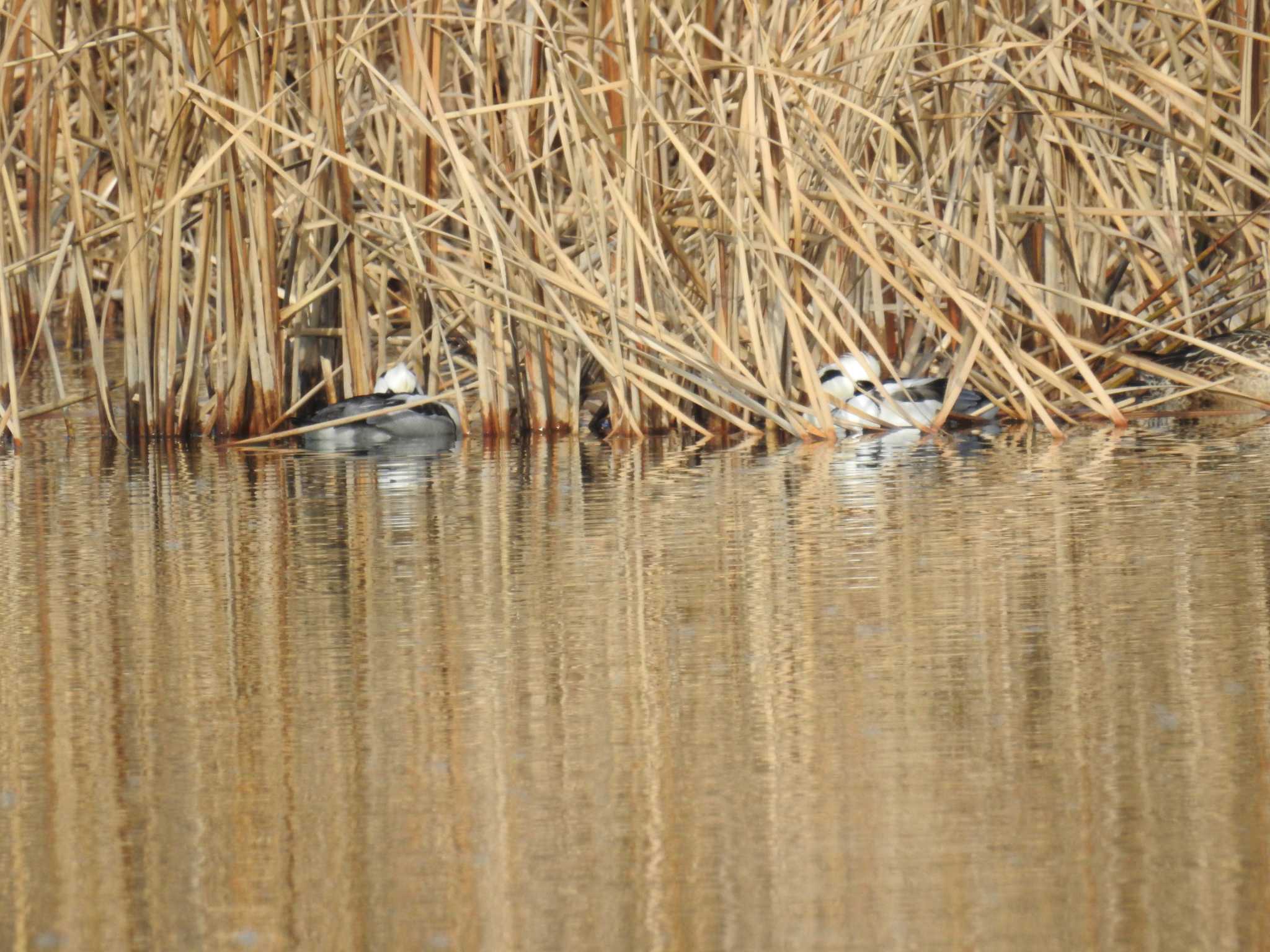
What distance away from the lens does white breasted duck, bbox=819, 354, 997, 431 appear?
844cm

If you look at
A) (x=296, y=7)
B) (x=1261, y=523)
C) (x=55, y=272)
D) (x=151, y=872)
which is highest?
(x=296, y=7)

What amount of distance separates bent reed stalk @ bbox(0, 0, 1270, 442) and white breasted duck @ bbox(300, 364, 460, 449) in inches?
6.1

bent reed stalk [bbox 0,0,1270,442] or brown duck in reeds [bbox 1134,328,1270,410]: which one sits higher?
bent reed stalk [bbox 0,0,1270,442]

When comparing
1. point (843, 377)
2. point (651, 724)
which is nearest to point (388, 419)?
point (843, 377)

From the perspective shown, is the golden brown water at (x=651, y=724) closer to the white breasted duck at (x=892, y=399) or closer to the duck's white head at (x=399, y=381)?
the white breasted duck at (x=892, y=399)

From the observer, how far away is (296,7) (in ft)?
28.8

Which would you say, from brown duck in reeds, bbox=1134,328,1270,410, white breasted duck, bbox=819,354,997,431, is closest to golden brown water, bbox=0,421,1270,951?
white breasted duck, bbox=819,354,997,431

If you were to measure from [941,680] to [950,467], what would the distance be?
327cm

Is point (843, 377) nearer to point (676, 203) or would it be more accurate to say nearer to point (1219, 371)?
point (676, 203)

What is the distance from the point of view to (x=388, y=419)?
8633 mm

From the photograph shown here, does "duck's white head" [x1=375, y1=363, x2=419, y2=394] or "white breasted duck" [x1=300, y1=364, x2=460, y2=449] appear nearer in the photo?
"white breasted duck" [x1=300, y1=364, x2=460, y2=449]

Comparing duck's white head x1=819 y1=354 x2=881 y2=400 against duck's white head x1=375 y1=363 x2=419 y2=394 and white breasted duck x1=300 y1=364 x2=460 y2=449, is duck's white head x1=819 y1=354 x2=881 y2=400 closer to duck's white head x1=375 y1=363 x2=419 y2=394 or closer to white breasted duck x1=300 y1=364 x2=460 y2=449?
white breasted duck x1=300 y1=364 x2=460 y2=449

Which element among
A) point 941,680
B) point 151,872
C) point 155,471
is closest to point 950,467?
point 155,471

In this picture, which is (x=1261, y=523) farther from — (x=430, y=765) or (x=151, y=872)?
(x=151, y=872)
